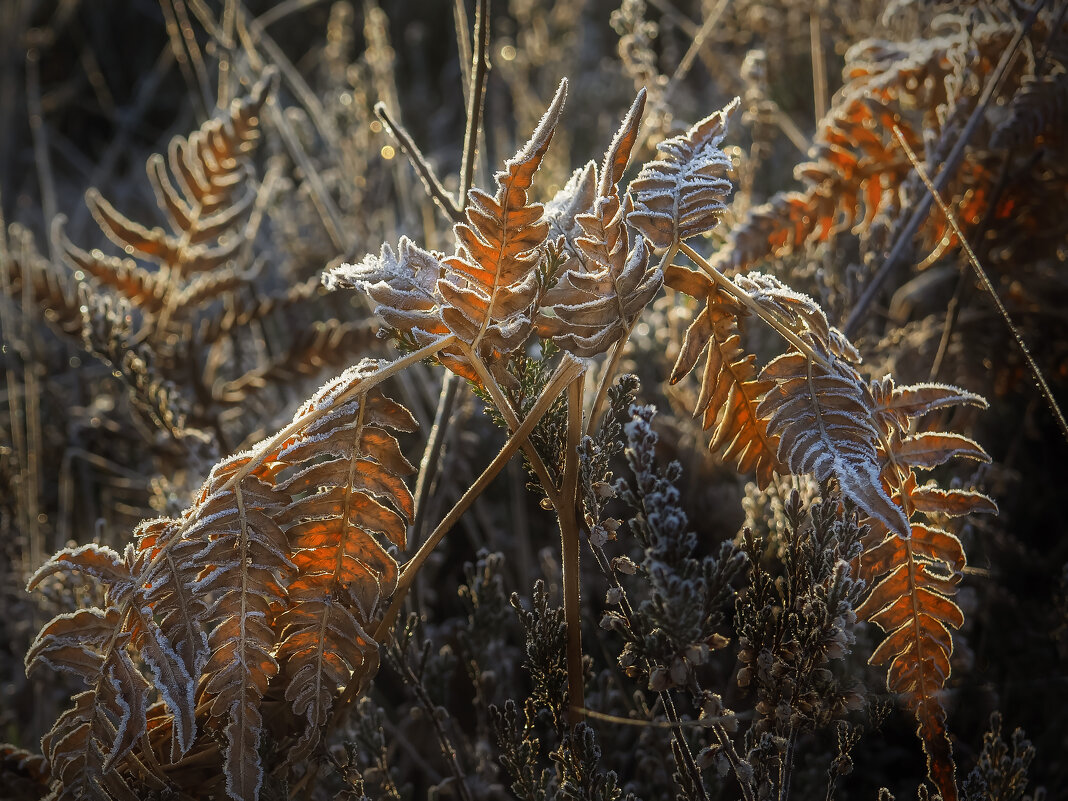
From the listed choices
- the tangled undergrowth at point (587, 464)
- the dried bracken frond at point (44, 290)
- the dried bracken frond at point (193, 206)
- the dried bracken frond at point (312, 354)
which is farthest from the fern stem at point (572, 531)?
the dried bracken frond at point (44, 290)

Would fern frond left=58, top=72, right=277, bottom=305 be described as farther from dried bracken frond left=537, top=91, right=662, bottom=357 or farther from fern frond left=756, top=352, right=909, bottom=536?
fern frond left=756, top=352, right=909, bottom=536

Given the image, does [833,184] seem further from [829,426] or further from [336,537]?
[336,537]

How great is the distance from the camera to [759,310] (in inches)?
45.8

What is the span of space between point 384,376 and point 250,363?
2027 mm

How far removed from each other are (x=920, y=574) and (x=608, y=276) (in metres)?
0.63

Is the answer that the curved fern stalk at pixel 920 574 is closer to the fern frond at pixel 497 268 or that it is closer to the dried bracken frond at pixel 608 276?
the dried bracken frond at pixel 608 276

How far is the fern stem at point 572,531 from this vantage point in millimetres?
1171

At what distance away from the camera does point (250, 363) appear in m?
2.94

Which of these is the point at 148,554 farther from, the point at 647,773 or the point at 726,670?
the point at 726,670

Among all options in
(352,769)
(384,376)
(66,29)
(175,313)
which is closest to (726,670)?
(352,769)

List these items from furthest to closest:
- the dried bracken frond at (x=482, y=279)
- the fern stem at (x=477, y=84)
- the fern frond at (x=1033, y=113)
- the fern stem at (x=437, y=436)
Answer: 1. the fern frond at (x=1033, y=113)
2. the fern stem at (x=437, y=436)
3. the fern stem at (x=477, y=84)
4. the dried bracken frond at (x=482, y=279)

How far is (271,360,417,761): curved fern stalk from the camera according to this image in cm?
110

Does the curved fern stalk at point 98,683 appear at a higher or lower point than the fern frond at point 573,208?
lower

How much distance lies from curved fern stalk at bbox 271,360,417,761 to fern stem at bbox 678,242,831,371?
465 millimetres
